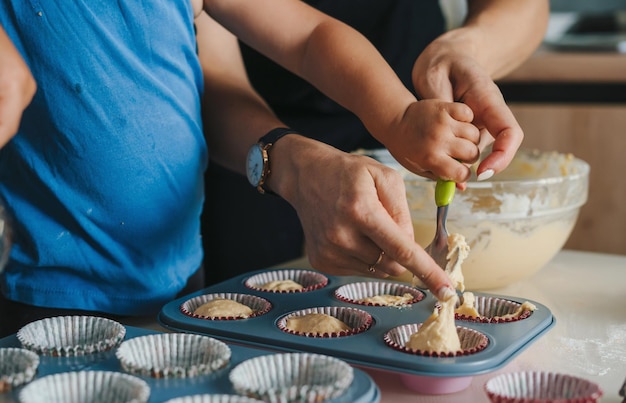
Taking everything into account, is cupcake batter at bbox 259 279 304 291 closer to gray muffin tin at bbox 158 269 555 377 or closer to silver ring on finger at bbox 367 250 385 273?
gray muffin tin at bbox 158 269 555 377

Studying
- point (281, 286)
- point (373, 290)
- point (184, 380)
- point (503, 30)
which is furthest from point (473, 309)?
point (503, 30)

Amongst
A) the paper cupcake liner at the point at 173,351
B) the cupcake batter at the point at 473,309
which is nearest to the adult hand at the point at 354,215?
the cupcake batter at the point at 473,309

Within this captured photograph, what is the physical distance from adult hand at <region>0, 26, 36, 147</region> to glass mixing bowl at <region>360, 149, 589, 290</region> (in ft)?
2.30

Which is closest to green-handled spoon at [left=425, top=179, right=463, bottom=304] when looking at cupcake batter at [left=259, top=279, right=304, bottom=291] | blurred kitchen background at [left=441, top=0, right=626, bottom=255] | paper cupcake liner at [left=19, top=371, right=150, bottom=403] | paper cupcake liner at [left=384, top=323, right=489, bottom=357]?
paper cupcake liner at [left=384, top=323, right=489, bottom=357]

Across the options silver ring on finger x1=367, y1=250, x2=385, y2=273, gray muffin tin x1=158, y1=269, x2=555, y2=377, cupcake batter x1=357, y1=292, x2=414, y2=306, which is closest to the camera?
gray muffin tin x1=158, y1=269, x2=555, y2=377

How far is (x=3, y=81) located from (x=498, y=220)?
2.60 feet

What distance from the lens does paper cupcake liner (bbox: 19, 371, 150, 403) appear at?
2.65 feet

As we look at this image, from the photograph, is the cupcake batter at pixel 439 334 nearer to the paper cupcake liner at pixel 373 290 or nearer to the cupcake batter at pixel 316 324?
the cupcake batter at pixel 316 324

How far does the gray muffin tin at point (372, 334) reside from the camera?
88cm

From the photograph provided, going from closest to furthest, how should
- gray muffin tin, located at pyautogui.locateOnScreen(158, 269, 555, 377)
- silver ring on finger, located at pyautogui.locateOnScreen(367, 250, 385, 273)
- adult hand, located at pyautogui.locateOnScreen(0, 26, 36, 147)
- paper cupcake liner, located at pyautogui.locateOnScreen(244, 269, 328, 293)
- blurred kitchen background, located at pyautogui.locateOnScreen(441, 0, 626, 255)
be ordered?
adult hand, located at pyautogui.locateOnScreen(0, 26, 36, 147) → gray muffin tin, located at pyautogui.locateOnScreen(158, 269, 555, 377) → silver ring on finger, located at pyautogui.locateOnScreen(367, 250, 385, 273) → paper cupcake liner, located at pyautogui.locateOnScreen(244, 269, 328, 293) → blurred kitchen background, located at pyautogui.locateOnScreen(441, 0, 626, 255)

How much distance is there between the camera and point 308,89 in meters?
1.93

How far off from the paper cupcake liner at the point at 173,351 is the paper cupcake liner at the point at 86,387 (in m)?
0.04

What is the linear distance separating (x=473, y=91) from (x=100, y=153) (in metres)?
0.51

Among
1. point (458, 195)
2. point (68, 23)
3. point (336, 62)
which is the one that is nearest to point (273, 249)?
point (458, 195)
